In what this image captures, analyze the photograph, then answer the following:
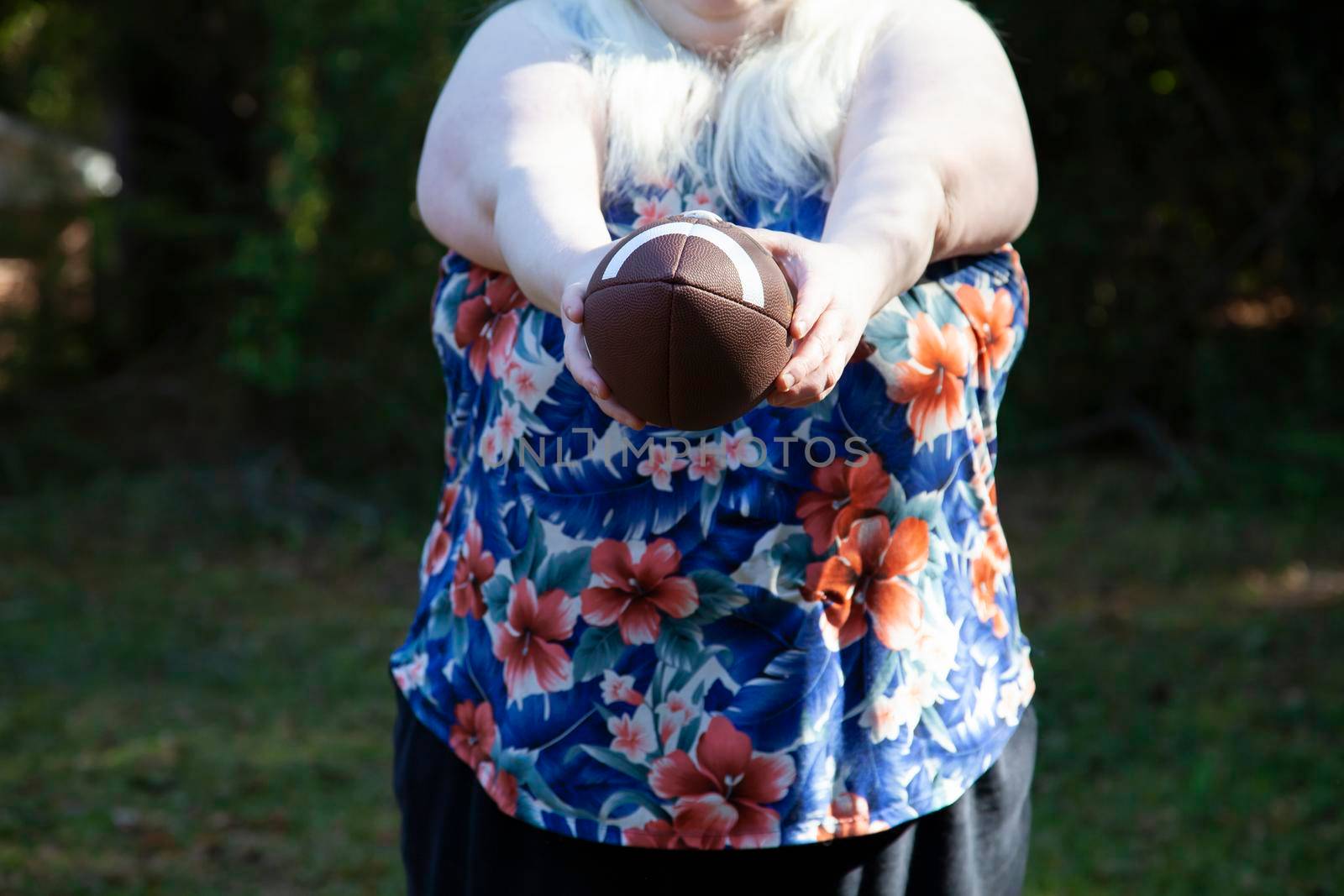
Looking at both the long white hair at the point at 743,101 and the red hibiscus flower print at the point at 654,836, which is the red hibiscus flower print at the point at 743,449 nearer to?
the long white hair at the point at 743,101

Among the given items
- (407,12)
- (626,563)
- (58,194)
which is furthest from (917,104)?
(58,194)

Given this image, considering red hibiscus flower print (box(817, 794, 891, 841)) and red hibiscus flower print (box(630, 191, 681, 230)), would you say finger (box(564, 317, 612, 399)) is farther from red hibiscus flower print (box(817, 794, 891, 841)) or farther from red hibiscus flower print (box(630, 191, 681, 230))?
red hibiscus flower print (box(817, 794, 891, 841))

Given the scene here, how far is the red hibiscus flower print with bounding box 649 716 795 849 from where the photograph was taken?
128cm

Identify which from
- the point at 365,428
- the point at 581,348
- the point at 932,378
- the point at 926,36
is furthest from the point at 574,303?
the point at 365,428

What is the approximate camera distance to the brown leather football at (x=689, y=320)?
41.0 inches

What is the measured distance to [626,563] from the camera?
1299 millimetres

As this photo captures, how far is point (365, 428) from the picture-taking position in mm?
7012

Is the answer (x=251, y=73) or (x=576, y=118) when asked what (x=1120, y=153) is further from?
(x=576, y=118)

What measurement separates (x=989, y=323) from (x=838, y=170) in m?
0.23

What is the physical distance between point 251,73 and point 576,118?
669cm

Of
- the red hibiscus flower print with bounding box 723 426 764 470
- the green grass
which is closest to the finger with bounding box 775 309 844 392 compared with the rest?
the red hibiscus flower print with bounding box 723 426 764 470

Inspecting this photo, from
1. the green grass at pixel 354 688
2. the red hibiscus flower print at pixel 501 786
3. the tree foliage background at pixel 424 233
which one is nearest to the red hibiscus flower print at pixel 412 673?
the red hibiscus flower print at pixel 501 786

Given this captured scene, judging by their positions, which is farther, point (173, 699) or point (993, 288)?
point (173, 699)

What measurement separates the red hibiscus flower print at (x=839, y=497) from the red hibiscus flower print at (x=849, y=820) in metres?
0.24
